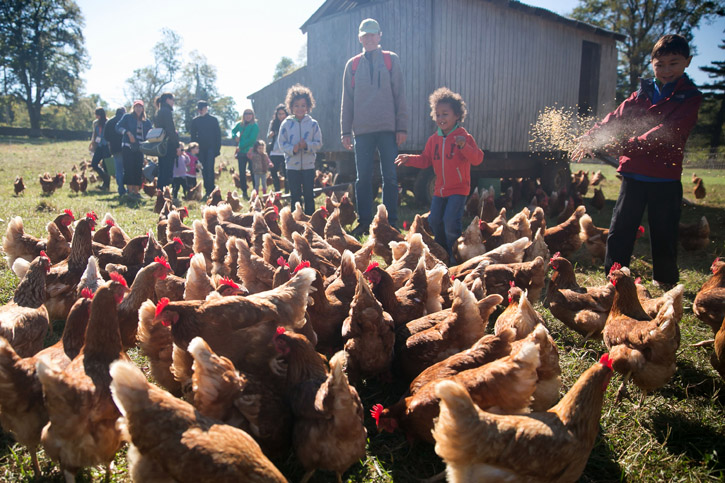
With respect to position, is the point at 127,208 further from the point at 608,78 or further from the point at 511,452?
the point at 608,78

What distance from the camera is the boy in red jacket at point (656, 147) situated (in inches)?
147

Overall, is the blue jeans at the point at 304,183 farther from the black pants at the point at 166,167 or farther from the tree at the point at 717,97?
the tree at the point at 717,97

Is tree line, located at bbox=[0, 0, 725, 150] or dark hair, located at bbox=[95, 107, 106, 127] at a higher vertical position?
tree line, located at bbox=[0, 0, 725, 150]

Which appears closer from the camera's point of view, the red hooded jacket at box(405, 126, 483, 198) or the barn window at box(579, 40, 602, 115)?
the red hooded jacket at box(405, 126, 483, 198)

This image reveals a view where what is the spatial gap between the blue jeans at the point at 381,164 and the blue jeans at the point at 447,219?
942mm

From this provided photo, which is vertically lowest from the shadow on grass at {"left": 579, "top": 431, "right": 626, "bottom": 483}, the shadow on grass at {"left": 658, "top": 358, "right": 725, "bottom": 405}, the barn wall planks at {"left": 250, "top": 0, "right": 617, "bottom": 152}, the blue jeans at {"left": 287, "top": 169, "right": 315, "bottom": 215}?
the shadow on grass at {"left": 579, "top": 431, "right": 626, "bottom": 483}

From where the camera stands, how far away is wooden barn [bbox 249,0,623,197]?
9477 millimetres

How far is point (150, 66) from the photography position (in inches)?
2050

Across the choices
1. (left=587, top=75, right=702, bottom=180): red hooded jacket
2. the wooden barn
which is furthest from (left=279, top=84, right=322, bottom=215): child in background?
(left=587, top=75, right=702, bottom=180): red hooded jacket

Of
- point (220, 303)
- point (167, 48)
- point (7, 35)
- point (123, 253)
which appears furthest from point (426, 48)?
point (167, 48)

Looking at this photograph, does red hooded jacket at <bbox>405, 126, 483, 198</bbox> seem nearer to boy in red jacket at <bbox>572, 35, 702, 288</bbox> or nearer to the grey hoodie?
the grey hoodie

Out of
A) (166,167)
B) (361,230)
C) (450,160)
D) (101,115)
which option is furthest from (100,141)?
(450,160)

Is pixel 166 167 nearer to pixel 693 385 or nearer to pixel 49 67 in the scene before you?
pixel 693 385

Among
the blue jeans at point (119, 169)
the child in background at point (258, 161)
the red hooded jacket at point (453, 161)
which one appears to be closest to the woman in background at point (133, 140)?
the blue jeans at point (119, 169)
